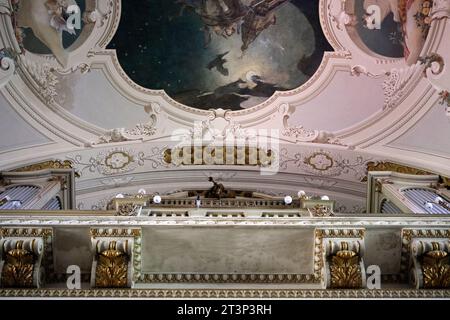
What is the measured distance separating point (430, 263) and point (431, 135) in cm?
767

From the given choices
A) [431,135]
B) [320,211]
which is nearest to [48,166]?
[320,211]

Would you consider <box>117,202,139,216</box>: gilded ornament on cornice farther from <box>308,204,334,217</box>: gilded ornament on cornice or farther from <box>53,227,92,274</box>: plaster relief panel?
<box>308,204,334,217</box>: gilded ornament on cornice

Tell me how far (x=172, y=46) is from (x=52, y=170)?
16.1 feet

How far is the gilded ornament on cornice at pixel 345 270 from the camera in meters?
9.69

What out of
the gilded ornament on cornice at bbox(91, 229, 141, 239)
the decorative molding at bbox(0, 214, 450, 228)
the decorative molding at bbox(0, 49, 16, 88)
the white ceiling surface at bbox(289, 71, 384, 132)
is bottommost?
the gilded ornament on cornice at bbox(91, 229, 141, 239)

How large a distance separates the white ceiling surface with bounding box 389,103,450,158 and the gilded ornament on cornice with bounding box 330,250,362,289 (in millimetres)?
7564

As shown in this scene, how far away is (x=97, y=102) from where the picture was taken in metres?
18.3

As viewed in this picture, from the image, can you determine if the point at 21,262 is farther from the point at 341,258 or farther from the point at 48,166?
the point at 48,166

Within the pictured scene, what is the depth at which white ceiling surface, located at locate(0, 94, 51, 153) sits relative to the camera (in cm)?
1691

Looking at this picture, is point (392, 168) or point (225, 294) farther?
point (392, 168)

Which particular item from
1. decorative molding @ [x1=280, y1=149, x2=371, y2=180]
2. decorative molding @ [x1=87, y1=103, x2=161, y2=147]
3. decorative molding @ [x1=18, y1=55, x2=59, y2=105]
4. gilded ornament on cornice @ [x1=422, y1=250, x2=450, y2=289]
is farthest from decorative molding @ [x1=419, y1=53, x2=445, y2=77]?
decorative molding @ [x1=18, y1=55, x2=59, y2=105]

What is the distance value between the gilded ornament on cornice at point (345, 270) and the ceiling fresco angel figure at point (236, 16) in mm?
9902

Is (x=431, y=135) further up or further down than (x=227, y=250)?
further up
